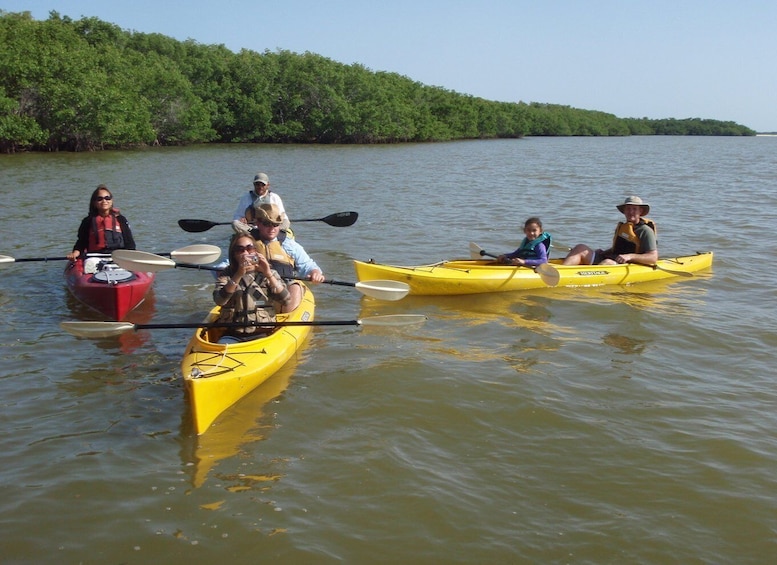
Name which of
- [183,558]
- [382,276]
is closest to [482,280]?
[382,276]

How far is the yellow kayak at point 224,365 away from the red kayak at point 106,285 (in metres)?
1.60

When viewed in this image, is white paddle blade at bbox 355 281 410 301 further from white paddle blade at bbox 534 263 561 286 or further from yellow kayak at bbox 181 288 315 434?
white paddle blade at bbox 534 263 561 286

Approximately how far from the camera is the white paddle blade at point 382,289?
21.6 ft

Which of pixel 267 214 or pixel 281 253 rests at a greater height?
pixel 267 214

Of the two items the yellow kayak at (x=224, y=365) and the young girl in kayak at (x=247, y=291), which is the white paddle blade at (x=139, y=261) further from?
the young girl in kayak at (x=247, y=291)

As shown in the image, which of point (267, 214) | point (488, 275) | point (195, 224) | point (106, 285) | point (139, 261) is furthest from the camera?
point (195, 224)

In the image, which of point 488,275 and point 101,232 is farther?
point 488,275

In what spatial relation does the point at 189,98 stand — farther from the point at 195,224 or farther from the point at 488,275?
the point at 488,275

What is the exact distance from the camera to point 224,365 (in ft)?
16.5

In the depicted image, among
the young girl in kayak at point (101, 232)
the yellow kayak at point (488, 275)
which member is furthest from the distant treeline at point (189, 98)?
the yellow kayak at point (488, 275)

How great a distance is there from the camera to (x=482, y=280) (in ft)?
27.7

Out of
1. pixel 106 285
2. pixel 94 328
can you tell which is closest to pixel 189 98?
pixel 106 285

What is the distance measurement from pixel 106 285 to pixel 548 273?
15.6ft

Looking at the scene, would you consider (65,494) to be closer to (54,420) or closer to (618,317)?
(54,420)
